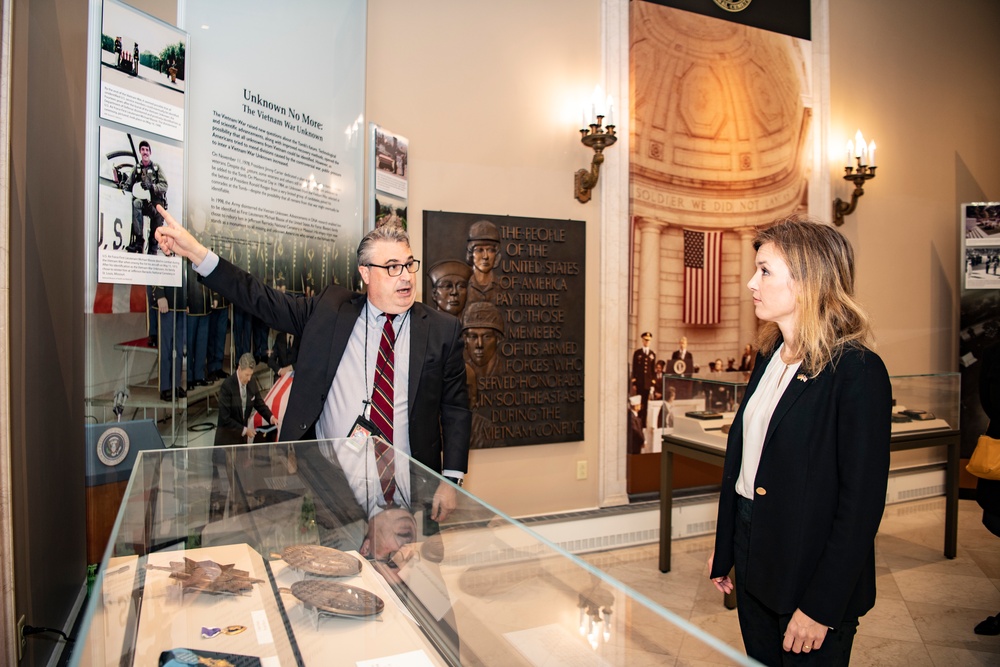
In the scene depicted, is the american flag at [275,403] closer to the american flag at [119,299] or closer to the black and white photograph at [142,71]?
the american flag at [119,299]

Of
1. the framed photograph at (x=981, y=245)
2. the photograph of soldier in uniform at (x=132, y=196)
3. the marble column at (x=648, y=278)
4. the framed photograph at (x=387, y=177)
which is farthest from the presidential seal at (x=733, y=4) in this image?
the photograph of soldier in uniform at (x=132, y=196)

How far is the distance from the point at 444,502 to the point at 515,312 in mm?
3190

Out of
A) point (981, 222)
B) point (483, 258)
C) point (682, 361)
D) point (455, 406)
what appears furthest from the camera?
point (981, 222)

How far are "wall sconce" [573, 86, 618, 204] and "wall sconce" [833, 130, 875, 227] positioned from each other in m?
2.52

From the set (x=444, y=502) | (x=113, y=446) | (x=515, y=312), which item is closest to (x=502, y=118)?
(x=515, y=312)

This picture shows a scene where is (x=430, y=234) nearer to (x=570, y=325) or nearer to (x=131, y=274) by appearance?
(x=570, y=325)

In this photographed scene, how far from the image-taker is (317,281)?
10.6 ft

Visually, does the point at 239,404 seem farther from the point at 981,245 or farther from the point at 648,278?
the point at 981,245

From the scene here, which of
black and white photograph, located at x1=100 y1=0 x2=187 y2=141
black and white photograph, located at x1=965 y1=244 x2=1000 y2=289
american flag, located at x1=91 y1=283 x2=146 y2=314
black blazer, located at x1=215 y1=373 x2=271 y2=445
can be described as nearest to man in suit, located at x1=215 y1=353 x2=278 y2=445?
black blazer, located at x1=215 y1=373 x2=271 y2=445

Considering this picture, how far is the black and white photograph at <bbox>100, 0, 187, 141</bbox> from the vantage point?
7.81 feet

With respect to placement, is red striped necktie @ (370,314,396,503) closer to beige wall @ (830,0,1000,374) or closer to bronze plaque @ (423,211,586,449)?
bronze plaque @ (423,211,586,449)

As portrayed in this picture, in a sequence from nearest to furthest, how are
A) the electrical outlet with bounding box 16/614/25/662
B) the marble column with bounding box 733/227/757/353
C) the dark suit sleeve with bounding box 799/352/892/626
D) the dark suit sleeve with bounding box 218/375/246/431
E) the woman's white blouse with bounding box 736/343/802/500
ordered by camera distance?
the dark suit sleeve with bounding box 799/352/892/626
the woman's white blouse with bounding box 736/343/802/500
the electrical outlet with bounding box 16/614/25/662
the dark suit sleeve with bounding box 218/375/246/431
the marble column with bounding box 733/227/757/353

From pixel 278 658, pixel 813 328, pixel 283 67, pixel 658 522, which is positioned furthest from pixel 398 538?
pixel 658 522

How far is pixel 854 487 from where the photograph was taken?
66.6 inches
